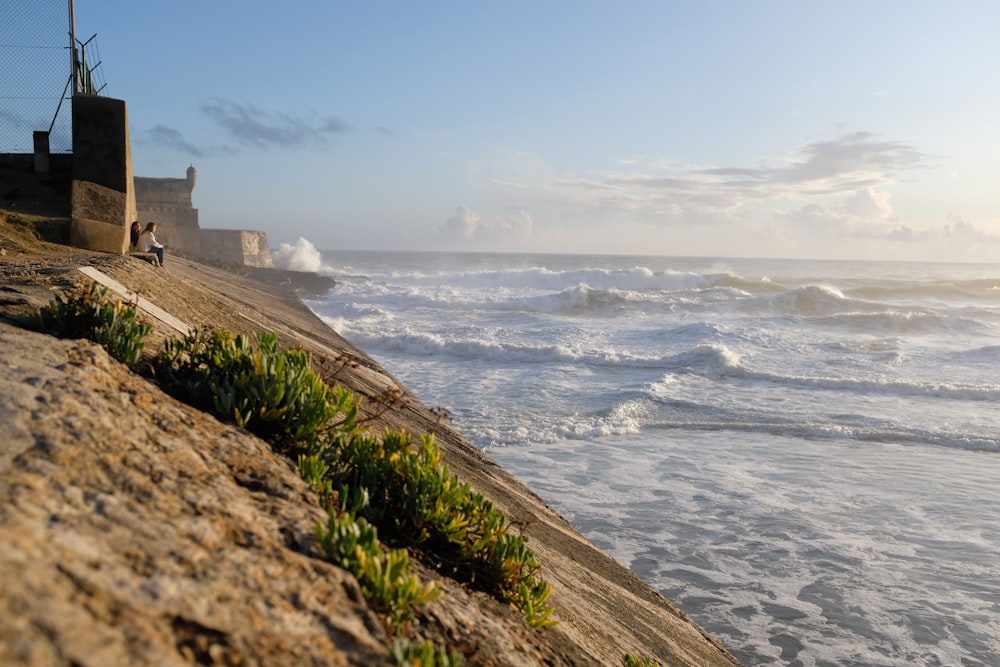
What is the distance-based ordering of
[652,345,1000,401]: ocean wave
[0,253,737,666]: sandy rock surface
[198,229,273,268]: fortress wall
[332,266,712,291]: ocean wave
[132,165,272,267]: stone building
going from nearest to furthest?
[0,253,737,666]: sandy rock surface → [652,345,1000,401]: ocean wave → [132,165,272,267]: stone building → [198,229,273,268]: fortress wall → [332,266,712,291]: ocean wave

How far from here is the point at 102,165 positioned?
11.4m

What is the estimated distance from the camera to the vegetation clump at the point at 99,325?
11.1 ft

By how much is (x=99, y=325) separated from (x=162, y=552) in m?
1.94

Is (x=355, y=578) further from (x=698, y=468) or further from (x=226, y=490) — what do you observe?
(x=698, y=468)

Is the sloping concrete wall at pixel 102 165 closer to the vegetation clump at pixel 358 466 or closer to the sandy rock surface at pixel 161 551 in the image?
the sandy rock surface at pixel 161 551

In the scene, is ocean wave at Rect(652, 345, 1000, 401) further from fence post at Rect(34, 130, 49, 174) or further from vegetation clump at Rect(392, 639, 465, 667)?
A: vegetation clump at Rect(392, 639, 465, 667)

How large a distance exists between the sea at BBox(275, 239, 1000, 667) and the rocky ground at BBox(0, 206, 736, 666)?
134 inches

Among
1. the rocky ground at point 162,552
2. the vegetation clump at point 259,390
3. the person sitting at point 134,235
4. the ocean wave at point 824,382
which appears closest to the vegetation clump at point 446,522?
the rocky ground at point 162,552

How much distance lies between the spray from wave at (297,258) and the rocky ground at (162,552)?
6388 cm

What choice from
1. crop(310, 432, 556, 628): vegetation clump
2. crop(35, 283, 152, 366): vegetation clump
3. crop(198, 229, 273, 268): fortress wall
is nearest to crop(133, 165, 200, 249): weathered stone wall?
crop(198, 229, 273, 268): fortress wall

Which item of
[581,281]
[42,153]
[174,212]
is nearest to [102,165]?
[42,153]

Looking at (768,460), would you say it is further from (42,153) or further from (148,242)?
(42,153)

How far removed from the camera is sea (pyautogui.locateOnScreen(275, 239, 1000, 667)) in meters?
6.54

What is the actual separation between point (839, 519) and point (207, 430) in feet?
26.1
